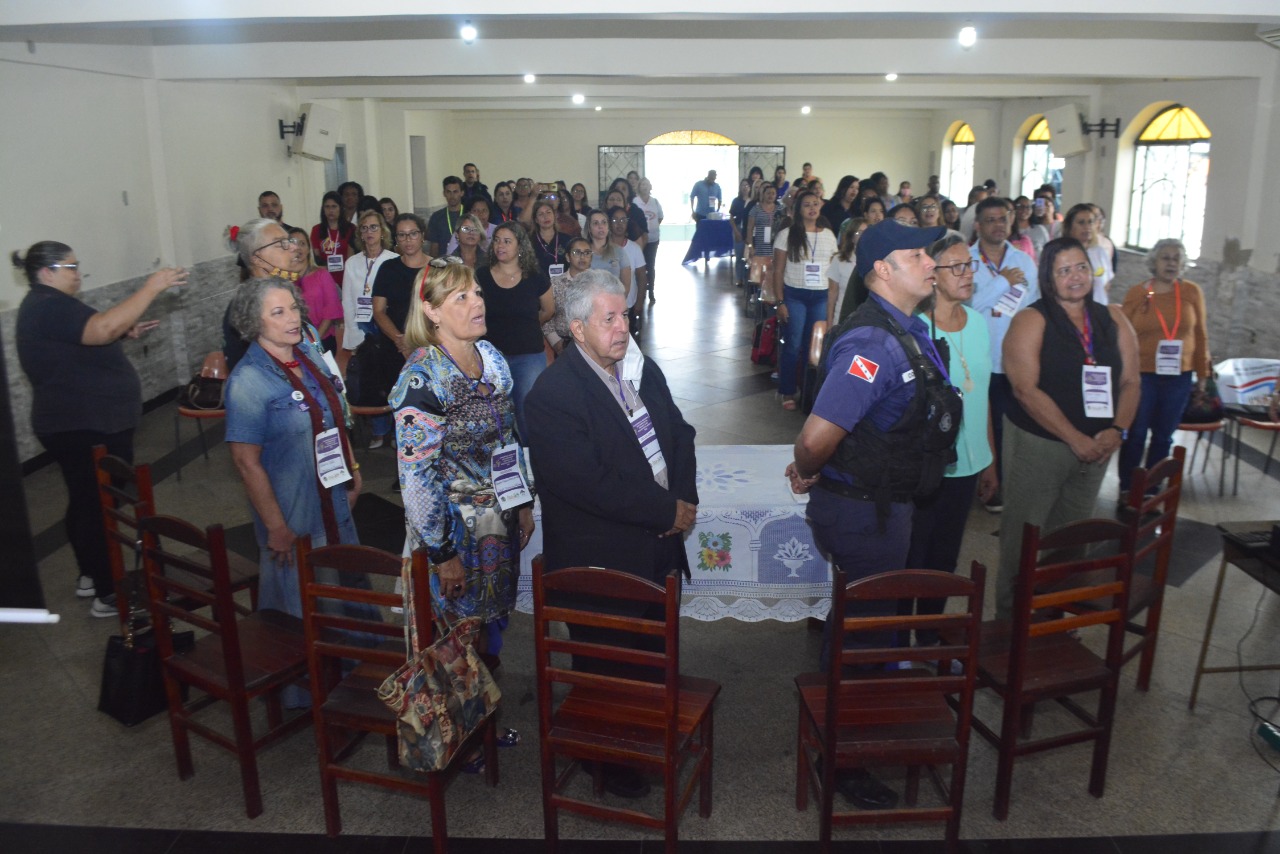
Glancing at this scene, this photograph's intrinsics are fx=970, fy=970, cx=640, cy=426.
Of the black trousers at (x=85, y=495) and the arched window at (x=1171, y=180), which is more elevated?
the arched window at (x=1171, y=180)

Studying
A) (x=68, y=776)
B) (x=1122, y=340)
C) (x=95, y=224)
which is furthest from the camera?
(x=95, y=224)

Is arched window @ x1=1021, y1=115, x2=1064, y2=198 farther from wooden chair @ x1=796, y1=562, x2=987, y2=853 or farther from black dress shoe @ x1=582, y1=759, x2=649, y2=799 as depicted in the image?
black dress shoe @ x1=582, y1=759, x2=649, y2=799

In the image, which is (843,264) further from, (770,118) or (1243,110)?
(770,118)

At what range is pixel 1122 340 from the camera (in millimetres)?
3594

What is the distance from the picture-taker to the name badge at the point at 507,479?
2.94m

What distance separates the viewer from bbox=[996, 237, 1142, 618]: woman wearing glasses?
11.4 feet

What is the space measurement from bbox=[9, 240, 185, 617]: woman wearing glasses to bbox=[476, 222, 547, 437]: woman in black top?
4.45ft

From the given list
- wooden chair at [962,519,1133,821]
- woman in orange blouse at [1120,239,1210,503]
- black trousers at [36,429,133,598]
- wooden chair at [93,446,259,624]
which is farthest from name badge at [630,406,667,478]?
woman in orange blouse at [1120,239,1210,503]

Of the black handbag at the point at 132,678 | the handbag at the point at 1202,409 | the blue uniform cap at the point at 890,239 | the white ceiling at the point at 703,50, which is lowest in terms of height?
the black handbag at the point at 132,678

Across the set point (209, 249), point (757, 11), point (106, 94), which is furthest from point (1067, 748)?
point (209, 249)

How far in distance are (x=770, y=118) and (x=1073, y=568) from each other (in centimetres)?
1922

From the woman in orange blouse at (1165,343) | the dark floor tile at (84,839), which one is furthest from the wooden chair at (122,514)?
the woman in orange blouse at (1165,343)

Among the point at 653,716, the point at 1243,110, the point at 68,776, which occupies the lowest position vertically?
the point at 68,776

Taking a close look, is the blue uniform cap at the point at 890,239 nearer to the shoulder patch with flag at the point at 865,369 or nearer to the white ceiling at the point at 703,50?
the shoulder patch with flag at the point at 865,369
